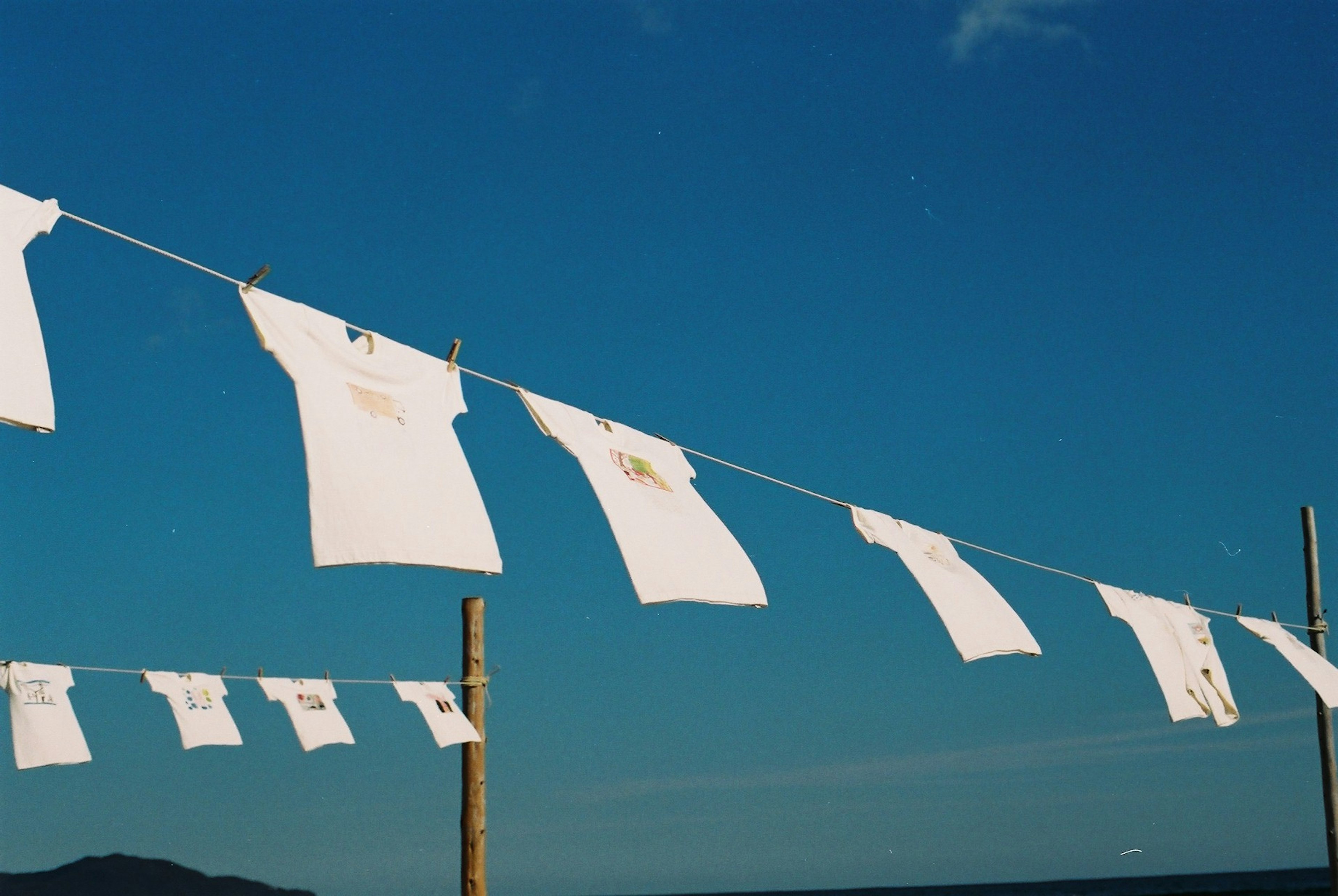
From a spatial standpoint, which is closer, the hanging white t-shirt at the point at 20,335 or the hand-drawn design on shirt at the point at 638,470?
the hanging white t-shirt at the point at 20,335

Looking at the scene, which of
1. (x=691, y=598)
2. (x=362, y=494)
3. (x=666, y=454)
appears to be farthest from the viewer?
(x=666, y=454)

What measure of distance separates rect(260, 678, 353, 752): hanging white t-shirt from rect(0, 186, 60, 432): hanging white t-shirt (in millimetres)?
8917

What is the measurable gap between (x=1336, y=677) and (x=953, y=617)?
5.83m

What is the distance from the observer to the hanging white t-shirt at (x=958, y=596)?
7.37 metres

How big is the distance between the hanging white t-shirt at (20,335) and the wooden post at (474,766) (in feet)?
22.9

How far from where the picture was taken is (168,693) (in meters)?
11.8

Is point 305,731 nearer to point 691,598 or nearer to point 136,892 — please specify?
point 691,598

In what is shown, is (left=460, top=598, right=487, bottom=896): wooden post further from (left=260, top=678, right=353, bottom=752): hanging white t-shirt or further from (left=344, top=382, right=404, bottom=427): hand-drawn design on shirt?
(left=344, top=382, right=404, bottom=427): hand-drawn design on shirt

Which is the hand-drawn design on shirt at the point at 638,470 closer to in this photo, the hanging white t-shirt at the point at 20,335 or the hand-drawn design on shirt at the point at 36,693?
the hanging white t-shirt at the point at 20,335

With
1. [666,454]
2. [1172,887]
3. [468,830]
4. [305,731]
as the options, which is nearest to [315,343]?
[666,454]

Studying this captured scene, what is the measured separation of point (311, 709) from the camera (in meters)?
12.5

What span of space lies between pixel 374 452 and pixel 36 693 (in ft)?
24.5

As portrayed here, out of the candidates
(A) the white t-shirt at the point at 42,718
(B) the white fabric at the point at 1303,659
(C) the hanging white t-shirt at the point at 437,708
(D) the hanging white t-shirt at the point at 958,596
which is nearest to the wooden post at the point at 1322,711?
(B) the white fabric at the point at 1303,659

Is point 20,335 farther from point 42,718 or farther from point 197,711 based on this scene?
point 197,711
